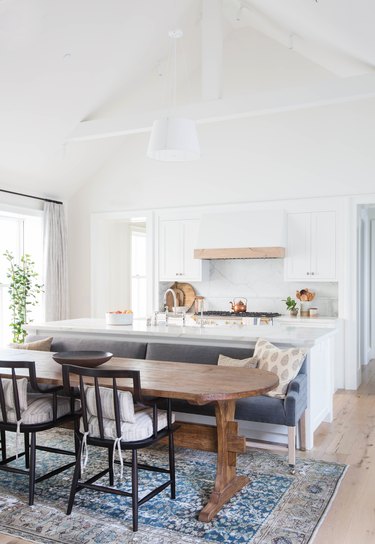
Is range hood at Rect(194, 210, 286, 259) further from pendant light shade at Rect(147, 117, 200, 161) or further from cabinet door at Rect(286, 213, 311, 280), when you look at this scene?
pendant light shade at Rect(147, 117, 200, 161)

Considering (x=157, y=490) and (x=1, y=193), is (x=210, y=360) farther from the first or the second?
(x=1, y=193)

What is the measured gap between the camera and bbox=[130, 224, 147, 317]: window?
9594 mm

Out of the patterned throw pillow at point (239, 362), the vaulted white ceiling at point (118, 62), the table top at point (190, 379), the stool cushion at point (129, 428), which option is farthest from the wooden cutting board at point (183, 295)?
the stool cushion at point (129, 428)

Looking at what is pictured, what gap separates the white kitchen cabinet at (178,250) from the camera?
759cm

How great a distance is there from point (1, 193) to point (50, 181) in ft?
2.87

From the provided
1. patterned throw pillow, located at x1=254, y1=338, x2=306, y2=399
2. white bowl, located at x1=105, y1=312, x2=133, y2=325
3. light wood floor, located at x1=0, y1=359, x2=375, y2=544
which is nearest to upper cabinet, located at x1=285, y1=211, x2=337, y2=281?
light wood floor, located at x1=0, y1=359, x2=375, y2=544

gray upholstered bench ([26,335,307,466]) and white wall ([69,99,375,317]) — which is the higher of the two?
white wall ([69,99,375,317])

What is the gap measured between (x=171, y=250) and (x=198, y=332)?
3.22m

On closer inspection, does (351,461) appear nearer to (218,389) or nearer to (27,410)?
(218,389)

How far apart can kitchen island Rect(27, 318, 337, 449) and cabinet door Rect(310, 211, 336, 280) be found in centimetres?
188

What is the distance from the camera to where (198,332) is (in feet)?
15.2

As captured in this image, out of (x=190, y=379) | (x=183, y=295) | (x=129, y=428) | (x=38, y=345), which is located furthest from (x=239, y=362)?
(x=183, y=295)

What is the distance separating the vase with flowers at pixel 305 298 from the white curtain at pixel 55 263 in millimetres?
3496

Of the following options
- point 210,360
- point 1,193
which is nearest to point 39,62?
point 1,193
